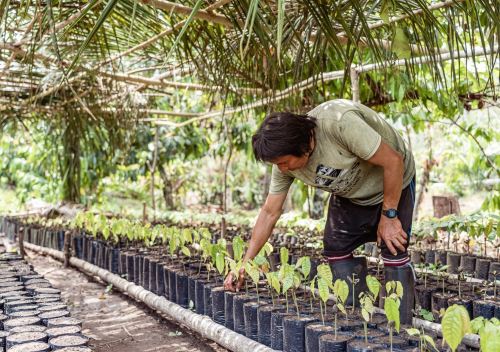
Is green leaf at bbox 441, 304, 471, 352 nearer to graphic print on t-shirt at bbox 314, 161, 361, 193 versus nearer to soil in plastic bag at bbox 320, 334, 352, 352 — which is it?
soil in plastic bag at bbox 320, 334, 352, 352

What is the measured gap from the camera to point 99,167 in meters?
7.60

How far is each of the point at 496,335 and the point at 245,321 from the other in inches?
42.9

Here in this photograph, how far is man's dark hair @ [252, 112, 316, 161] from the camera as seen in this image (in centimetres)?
182

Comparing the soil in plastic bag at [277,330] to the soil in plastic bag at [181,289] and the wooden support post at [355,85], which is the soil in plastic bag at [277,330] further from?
the wooden support post at [355,85]

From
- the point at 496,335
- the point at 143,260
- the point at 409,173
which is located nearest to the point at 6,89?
the point at 143,260

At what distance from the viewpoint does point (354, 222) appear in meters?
2.20

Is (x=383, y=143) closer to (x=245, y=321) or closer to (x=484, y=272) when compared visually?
(x=245, y=321)

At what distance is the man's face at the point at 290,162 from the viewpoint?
1.87 meters

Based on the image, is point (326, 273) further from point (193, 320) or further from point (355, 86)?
point (355, 86)

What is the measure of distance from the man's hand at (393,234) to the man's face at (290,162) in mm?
380

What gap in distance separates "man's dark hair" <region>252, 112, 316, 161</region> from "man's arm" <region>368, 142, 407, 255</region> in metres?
0.25

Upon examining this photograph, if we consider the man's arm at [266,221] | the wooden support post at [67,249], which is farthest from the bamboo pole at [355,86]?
the wooden support post at [67,249]

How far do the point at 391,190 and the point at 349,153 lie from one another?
198 millimetres

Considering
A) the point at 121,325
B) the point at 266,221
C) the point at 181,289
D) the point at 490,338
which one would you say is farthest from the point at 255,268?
the point at 121,325
